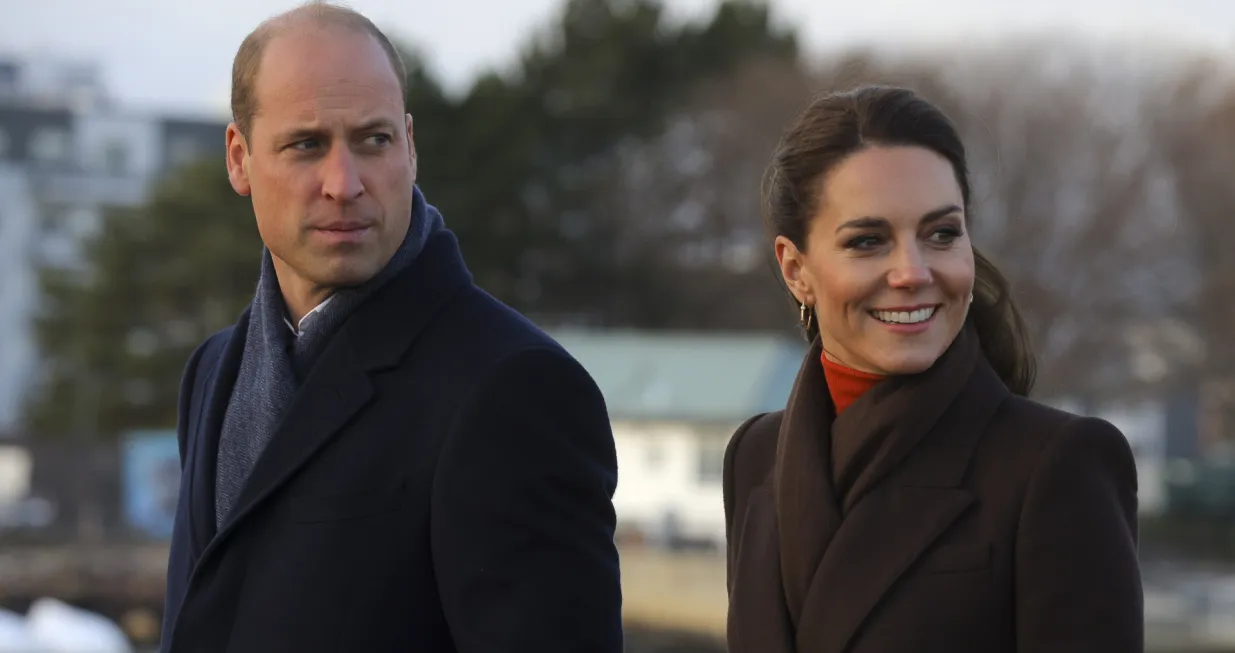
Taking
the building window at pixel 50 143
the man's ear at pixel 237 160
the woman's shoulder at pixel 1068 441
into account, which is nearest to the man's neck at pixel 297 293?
the man's ear at pixel 237 160

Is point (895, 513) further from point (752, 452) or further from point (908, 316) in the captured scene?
point (752, 452)

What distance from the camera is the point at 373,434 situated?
2770 millimetres

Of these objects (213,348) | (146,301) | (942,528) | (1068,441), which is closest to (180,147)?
(146,301)

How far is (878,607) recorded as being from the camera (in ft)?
8.85

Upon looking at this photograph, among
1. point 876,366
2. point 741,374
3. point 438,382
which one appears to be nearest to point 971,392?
point 876,366

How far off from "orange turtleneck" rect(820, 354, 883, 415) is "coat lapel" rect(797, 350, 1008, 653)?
0.39 feet

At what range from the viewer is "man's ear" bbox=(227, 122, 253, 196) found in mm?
2995

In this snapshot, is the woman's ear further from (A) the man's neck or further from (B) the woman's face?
(A) the man's neck

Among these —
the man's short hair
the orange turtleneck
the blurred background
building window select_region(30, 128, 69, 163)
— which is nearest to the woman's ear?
the orange turtleneck

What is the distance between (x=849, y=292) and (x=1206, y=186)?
3734 cm

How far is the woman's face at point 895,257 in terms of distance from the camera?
2742 mm

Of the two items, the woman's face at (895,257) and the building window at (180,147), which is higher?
the building window at (180,147)

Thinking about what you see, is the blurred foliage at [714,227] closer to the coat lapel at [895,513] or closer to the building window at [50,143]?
the building window at [50,143]

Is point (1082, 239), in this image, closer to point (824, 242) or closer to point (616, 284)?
point (616, 284)
